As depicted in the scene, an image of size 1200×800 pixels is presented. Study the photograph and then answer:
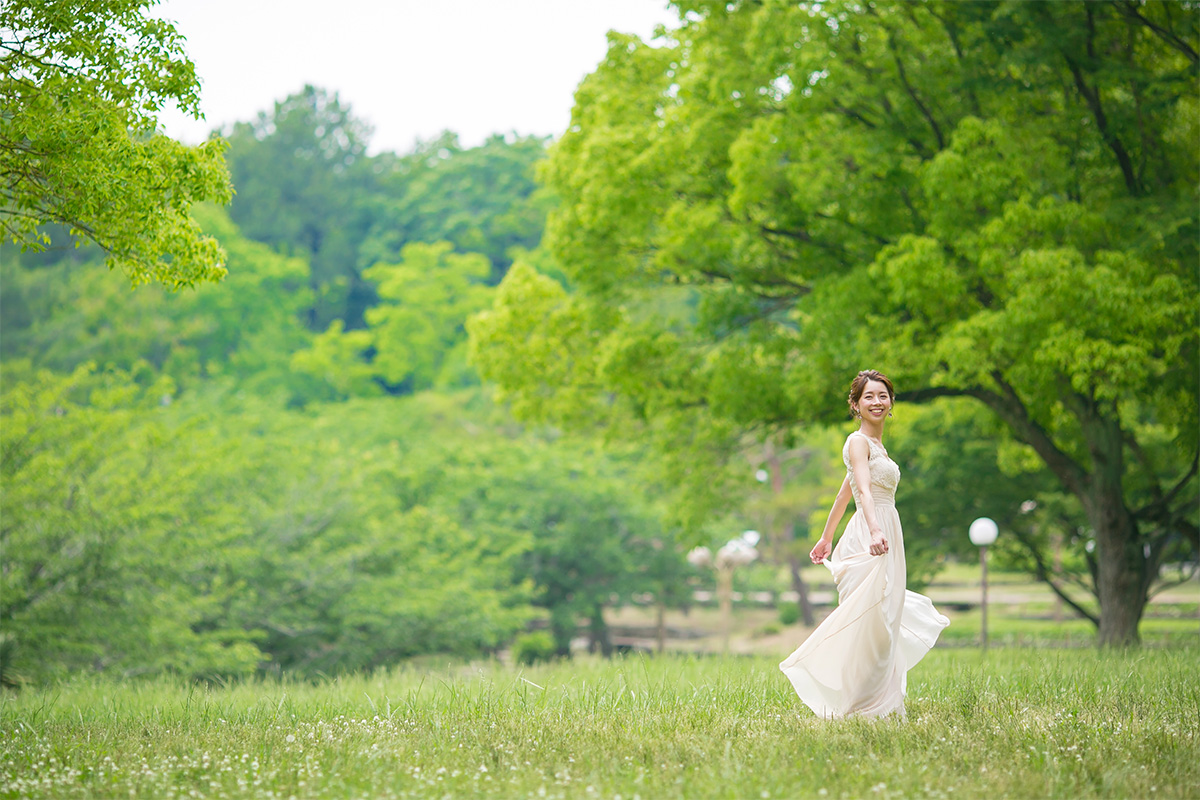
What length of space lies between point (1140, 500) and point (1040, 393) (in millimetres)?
7378

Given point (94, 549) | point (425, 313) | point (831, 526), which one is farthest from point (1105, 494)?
point (425, 313)

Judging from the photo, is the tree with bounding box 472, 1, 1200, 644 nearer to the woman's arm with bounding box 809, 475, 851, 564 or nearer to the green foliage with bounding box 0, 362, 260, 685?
the woman's arm with bounding box 809, 475, 851, 564

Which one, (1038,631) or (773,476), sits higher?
(773,476)

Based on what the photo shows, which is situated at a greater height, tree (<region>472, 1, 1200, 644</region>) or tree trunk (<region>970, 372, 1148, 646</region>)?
tree (<region>472, 1, 1200, 644</region>)

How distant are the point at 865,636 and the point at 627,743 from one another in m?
1.49

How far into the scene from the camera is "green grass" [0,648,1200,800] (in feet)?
14.3

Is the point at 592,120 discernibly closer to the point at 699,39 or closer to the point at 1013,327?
the point at 699,39

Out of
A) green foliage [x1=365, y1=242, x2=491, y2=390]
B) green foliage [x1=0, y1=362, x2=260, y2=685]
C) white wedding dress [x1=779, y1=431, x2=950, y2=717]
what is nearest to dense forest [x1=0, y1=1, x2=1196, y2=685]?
green foliage [x1=0, y1=362, x2=260, y2=685]

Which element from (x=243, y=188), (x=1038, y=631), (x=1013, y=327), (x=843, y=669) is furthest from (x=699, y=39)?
(x=243, y=188)

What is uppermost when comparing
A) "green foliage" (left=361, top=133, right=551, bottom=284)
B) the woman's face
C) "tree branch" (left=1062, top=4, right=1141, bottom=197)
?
"green foliage" (left=361, top=133, right=551, bottom=284)

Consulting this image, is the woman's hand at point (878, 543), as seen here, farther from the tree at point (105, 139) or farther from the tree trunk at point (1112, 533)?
the tree trunk at point (1112, 533)

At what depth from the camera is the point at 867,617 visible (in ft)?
19.0

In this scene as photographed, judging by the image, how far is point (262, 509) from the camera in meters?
20.1

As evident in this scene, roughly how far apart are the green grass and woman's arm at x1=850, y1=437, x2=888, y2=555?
93cm
